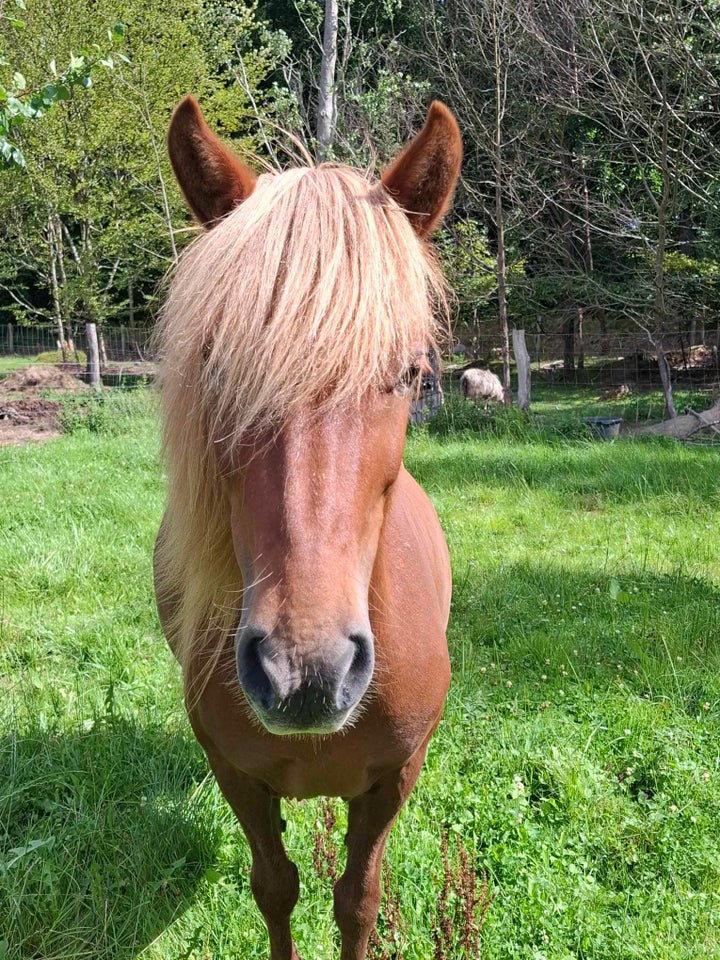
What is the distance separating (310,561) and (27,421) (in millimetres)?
11664

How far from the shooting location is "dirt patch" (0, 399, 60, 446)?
10.3 metres

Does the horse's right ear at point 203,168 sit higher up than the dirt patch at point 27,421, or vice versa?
the horse's right ear at point 203,168

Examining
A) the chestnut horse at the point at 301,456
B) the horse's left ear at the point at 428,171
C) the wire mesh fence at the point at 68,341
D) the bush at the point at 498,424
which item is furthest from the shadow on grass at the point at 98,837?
the wire mesh fence at the point at 68,341

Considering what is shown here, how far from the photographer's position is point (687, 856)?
2391 millimetres

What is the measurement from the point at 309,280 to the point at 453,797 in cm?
222

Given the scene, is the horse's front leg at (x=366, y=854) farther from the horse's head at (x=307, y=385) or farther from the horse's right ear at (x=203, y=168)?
the horse's right ear at (x=203, y=168)

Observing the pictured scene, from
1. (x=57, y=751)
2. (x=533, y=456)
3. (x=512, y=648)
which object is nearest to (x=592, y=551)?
(x=512, y=648)

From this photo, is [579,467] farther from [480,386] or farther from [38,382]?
[38,382]

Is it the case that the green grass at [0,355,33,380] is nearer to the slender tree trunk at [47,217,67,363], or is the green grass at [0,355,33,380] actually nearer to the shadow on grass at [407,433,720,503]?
the slender tree trunk at [47,217,67,363]

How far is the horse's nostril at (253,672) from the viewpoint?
1073 millimetres

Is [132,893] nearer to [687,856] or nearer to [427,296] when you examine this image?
[687,856]

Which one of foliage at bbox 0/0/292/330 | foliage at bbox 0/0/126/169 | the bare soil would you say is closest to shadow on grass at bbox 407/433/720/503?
foliage at bbox 0/0/126/169

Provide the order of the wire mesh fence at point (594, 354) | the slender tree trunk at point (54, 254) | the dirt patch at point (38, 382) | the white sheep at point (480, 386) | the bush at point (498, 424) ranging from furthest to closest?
1. the slender tree trunk at point (54, 254)
2. the wire mesh fence at point (594, 354)
3. the dirt patch at point (38, 382)
4. the white sheep at point (480, 386)
5. the bush at point (498, 424)

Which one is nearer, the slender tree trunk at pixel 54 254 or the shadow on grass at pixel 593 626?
the shadow on grass at pixel 593 626
